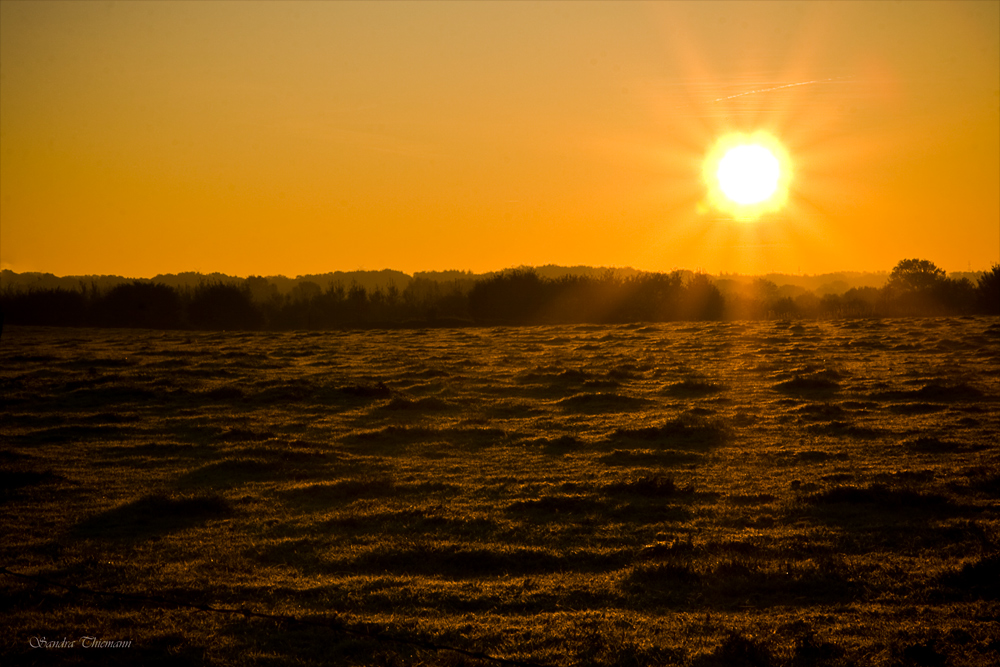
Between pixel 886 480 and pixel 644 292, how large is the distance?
4862 centimetres

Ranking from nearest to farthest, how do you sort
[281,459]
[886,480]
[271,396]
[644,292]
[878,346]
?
1. [886,480]
2. [281,459]
3. [271,396]
4. [878,346]
5. [644,292]

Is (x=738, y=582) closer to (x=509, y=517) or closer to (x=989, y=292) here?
(x=509, y=517)

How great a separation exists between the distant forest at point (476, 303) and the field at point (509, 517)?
100ft

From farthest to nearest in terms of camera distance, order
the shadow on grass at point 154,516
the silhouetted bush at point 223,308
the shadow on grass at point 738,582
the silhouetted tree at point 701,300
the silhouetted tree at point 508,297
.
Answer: the silhouetted tree at point 508,297 < the silhouetted bush at point 223,308 < the silhouetted tree at point 701,300 < the shadow on grass at point 154,516 < the shadow on grass at point 738,582

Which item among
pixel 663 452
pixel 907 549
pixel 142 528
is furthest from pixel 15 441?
pixel 907 549

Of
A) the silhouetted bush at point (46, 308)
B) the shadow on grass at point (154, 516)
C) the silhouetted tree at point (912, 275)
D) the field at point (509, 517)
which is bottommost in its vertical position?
the shadow on grass at point (154, 516)

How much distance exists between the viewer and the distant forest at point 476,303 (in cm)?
5612

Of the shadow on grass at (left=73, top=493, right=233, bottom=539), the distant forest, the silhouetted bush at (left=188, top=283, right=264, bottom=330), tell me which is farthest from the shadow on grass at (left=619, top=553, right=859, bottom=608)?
the silhouetted bush at (left=188, top=283, right=264, bottom=330)

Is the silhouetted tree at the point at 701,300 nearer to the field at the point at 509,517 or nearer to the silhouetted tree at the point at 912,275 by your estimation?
the silhouetted tree at the point at 912,275

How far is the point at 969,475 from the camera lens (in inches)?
523

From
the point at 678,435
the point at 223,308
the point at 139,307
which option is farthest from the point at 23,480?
the point at 139,307

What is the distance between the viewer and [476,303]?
6172 cm

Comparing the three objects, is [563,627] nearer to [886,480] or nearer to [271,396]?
[886,480]

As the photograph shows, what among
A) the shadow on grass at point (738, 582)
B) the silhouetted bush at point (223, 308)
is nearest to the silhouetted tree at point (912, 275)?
the silhouetted bush at point (223, 308)
